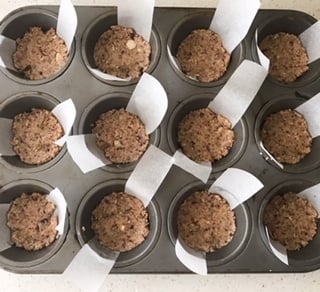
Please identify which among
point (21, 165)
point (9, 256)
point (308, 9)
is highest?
point (308, 9)

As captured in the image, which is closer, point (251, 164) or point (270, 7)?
point (251, 164)

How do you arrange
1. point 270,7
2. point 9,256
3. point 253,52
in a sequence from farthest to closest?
point 270,7 < point 253,52 < point 9,256

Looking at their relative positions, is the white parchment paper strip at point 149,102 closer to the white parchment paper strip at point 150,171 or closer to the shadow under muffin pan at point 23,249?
the white parchment paper strip at point 150,171

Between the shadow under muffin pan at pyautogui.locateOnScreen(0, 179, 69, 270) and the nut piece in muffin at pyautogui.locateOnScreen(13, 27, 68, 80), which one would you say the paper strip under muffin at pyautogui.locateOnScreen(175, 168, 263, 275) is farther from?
the nut piece in muffin at pyautogui.locateOnScreen(13, 27, 68, 80)

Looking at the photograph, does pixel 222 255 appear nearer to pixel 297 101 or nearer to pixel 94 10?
pixel 297 101

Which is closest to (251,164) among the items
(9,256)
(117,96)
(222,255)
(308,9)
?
(222,255)

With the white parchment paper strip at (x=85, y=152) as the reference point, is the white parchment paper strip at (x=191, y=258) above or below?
below

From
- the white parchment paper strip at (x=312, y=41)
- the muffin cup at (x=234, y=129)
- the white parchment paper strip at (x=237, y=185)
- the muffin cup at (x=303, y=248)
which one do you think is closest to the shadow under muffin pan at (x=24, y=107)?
the muffin cup at (x=234, y=129)
